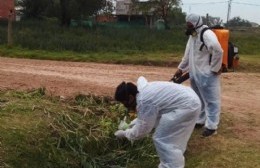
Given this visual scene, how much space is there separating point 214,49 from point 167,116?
1916mm

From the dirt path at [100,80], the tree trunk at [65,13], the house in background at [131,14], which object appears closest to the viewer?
the dirt path at [100,80]

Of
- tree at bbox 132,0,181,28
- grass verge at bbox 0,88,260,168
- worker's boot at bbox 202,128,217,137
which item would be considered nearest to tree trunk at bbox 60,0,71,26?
tree at bbox 132,0,181,28

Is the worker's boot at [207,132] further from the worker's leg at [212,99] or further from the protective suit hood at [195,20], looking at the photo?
the protective suit hood at [195,20]

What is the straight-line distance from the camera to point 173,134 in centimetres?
554

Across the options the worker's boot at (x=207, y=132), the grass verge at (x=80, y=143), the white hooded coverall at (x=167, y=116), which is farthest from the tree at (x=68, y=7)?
the white hooded coverall at (x=167, y=116)

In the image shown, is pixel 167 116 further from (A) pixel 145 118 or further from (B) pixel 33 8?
(B) pixel 33 8

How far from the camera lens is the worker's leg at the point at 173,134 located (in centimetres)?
548

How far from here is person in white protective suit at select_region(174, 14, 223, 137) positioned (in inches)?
281

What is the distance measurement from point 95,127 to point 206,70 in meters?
1.64

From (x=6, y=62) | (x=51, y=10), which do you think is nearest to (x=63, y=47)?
(x=6, y=62)

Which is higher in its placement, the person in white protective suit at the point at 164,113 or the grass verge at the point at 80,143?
the person in white protective suit at the point at 164,113

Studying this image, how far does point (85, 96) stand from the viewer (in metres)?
8.75

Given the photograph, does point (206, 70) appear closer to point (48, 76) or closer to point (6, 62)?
point (48, 76)

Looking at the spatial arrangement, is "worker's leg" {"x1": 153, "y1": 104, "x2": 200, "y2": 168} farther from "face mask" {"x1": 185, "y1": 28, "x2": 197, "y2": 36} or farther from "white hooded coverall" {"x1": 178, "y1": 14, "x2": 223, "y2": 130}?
"face mask" {"x1": 185, "y1": 28, "x2": 197, "y2": 36}
